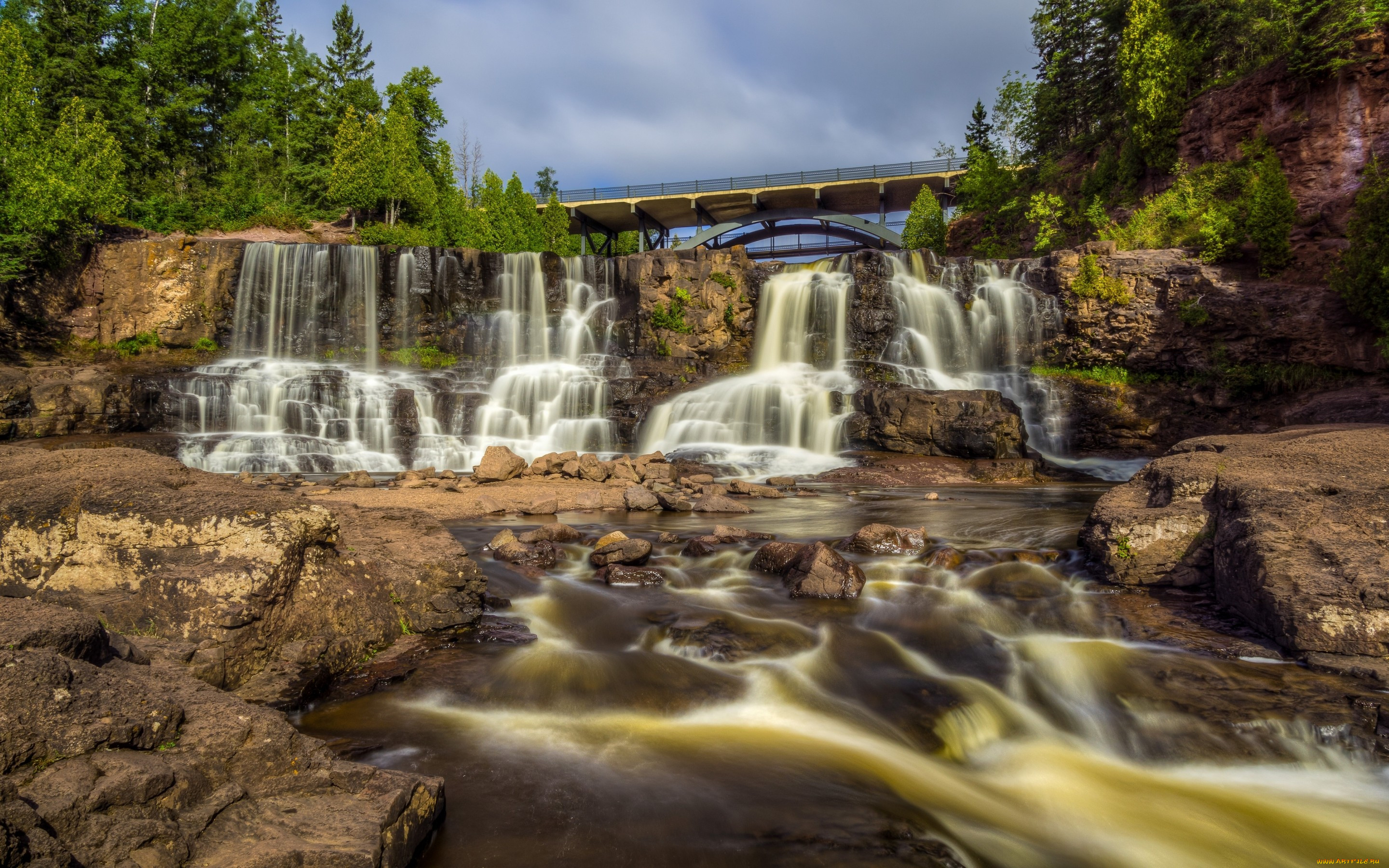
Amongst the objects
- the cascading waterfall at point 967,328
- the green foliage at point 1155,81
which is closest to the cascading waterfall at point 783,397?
the cascading waterfall at point 967,328

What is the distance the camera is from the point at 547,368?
23.9m

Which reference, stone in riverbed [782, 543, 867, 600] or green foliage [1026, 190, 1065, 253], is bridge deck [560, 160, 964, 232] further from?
stone in riverbed [782, 543, 867, 600]

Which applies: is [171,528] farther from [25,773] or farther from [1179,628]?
[1179,628]

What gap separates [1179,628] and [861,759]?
3.16 metres

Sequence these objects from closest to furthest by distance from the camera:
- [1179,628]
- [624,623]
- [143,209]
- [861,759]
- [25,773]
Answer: [25,773]
[861,759]
[1179,628]
[624,623]
[143,209]

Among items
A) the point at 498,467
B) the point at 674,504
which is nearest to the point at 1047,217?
the point at 674,504

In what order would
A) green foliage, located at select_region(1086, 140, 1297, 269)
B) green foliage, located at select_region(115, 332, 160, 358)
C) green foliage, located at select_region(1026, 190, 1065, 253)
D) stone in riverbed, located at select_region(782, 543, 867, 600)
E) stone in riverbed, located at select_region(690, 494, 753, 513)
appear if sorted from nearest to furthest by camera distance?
stone in riverbed, located at select_region(782, 543, 867, 600) → stone in riverbed, located at select_region(690, 494, 753, 513) → green foliage, located at select_region(1086, 140, 1297, 269) → green foliage, located at select_region(115, 332, 160, 358) → green foliage, located at select_region(1026, 190, 1065, 253)

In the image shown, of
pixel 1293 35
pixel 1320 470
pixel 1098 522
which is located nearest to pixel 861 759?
pixel 1098 522

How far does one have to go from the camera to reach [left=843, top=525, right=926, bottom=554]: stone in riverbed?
8.20 m

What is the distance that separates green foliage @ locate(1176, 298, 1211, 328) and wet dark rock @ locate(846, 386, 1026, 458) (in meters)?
6.10

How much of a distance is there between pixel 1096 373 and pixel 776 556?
18.1 m

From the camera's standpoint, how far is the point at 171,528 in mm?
4129

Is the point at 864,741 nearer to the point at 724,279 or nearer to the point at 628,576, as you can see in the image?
the point at 628,576

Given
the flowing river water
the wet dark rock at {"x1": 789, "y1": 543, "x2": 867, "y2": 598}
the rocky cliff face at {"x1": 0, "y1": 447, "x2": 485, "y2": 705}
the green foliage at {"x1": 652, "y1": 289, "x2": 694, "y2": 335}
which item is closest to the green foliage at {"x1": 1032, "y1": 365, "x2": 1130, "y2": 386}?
the green foliage at {"x1": 652, "y1": 289, "x2": 694, "y2": 335}
